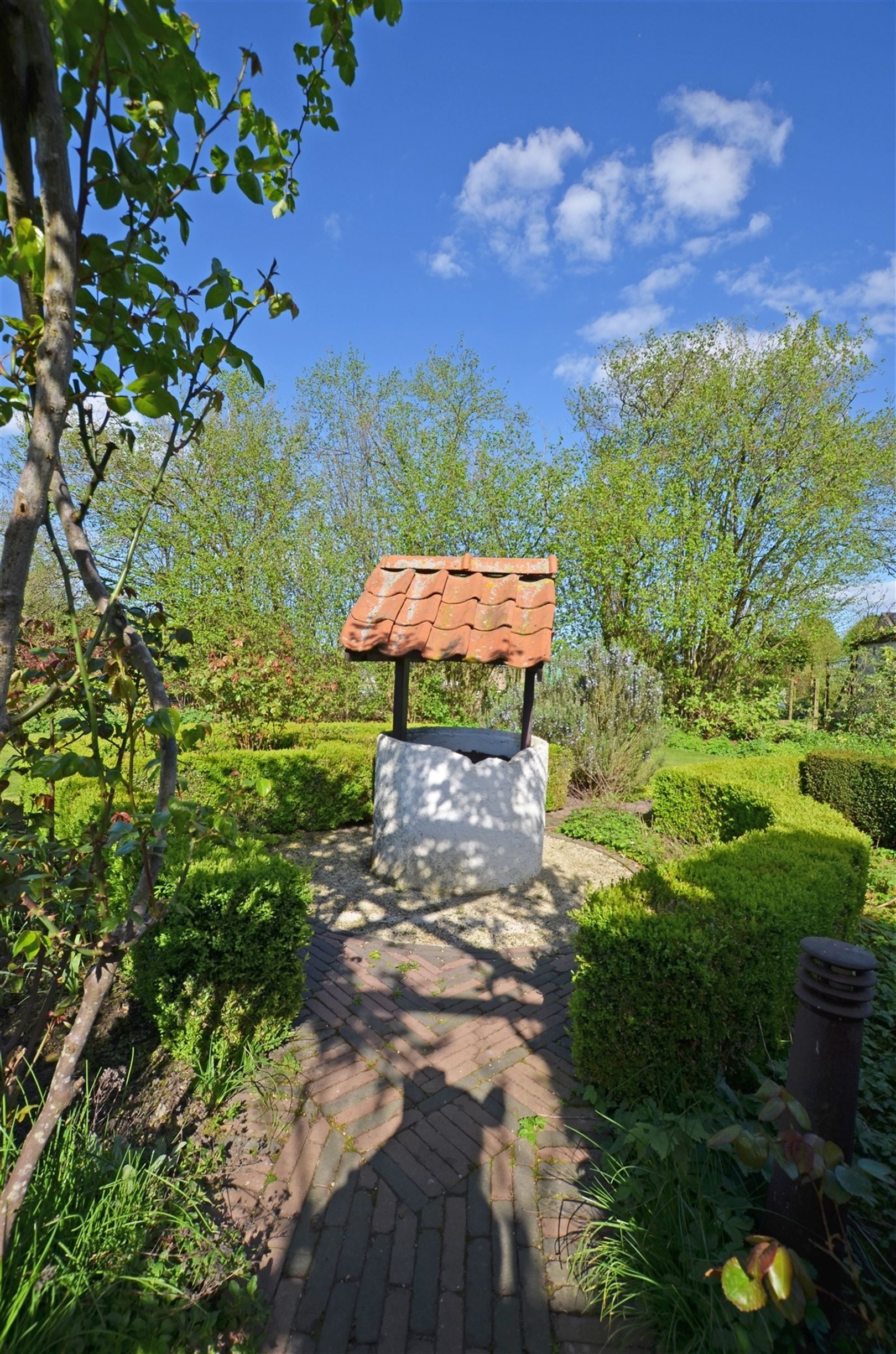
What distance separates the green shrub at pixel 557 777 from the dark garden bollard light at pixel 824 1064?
22.9 ft

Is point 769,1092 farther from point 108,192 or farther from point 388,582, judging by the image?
point 388,582

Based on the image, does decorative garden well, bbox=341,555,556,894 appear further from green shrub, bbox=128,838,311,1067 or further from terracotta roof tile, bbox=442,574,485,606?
green shrub, bbox=128,838,311,1067

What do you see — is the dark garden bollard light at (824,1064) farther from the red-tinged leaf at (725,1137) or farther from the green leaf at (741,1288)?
the green leaf at (741,1288)

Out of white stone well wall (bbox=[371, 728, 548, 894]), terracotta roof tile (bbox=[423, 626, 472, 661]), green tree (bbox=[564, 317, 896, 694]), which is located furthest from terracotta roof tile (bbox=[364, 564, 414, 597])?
green tree (bbox=[564, 317, 896, 694])

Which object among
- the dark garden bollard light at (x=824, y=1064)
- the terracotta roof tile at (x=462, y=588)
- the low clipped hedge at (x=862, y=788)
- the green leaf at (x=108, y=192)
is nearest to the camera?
the green leaf at (x=108, y=192)

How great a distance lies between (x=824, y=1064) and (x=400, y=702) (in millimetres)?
4637

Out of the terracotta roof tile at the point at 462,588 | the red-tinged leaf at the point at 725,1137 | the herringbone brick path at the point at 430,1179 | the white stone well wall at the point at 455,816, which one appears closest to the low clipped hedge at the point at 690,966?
the herringbone brick path at the point at 430,1179

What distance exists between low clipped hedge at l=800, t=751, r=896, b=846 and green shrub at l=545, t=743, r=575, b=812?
3.58 m

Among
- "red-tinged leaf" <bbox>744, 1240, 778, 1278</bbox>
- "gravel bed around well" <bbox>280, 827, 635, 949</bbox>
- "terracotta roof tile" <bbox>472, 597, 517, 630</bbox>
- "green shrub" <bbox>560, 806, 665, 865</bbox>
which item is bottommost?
"gravel bed around well" <bbox>280, 827, 635, 949</bbox>

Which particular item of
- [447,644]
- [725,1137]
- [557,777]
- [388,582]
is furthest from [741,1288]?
[557,777]

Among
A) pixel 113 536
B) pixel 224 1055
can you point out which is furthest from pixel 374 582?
pixel 113 536

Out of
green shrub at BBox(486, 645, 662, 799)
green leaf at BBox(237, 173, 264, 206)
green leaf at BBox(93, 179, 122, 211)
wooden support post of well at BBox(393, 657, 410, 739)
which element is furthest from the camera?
green shrub at BBox(486, 645, 662, 799)

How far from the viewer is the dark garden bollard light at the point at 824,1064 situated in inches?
76.7

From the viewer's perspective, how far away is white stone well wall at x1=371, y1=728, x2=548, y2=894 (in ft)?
18.7
